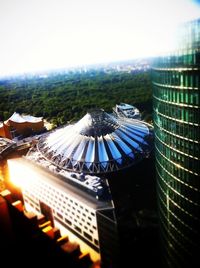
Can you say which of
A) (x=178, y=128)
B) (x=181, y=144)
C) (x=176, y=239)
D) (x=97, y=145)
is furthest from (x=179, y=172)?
(x=97, y=145)

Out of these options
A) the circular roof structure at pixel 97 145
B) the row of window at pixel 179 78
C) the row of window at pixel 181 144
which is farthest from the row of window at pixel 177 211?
the circular roof structure at pixel 97 145

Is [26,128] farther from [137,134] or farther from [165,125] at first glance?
[165,125]

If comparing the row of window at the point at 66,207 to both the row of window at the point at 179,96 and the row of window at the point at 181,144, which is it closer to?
the row of window at the point at 181,144

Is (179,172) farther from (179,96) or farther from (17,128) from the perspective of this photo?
(17,128)

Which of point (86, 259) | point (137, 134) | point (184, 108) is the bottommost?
point (86, 259)

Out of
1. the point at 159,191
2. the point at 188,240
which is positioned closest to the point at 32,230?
the point at 159,191

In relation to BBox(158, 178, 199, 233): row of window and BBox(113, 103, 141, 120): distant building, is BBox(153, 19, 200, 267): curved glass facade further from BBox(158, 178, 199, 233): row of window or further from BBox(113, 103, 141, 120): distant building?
BBox(113, 103, 141, 120): distant building

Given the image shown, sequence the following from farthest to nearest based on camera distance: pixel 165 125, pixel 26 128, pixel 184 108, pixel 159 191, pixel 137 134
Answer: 1. pixel 26 128
2. pixel 137 134
3. pixel 159 191
4. pixel 165 125
5. pixel 184 108
